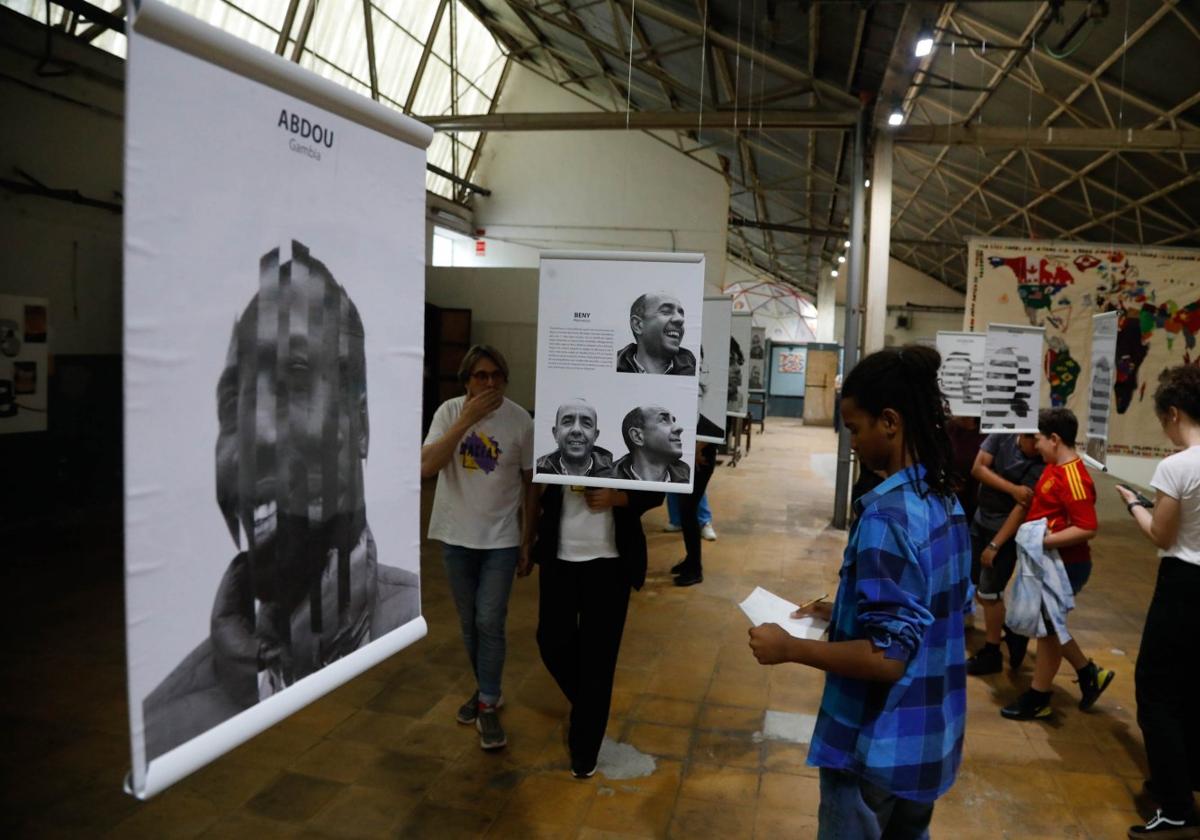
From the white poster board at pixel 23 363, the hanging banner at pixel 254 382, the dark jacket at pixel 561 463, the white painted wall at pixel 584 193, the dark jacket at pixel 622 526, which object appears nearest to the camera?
the hanging banner at pixel 254 382

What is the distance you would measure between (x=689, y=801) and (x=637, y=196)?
12480 mm

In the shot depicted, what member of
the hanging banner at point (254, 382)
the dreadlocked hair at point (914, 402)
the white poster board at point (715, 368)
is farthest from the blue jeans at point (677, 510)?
the hanging banner at point (254, 382)

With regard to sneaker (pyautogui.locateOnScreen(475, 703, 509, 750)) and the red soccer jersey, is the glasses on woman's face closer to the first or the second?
sneaker (pyautogui.locateOnScreen(475, 703, 509, 750))

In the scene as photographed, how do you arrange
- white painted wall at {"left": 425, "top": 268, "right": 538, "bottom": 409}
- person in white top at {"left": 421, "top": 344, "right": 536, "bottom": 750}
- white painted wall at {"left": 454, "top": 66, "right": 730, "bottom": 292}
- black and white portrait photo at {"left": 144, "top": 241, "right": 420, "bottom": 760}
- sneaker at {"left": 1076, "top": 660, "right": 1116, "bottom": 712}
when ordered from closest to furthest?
black and white portrait photo at {"left": 144, "top": 241, "right": 420, "bottom": 760} → person in white top at {"left": 421, "top": 344, "right": 536, "bottom": 750} → sneaker at {"left": 1076, "top": 660, "right": 1116, "bottom": 712} → white painted wall at {"left": 425, "top": 268, "right": 538, "bottom": 409} → white painted wall at {"left": 454, "top": 66, "right": 730, "bottom": 292}

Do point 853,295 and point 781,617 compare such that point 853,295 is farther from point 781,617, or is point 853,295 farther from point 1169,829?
point 781,617

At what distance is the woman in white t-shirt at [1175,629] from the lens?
2.50 m

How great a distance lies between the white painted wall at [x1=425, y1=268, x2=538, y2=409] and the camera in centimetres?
1316

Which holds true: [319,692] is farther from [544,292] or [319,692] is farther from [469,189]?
[469,189]

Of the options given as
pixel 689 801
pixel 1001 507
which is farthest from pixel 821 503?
pixel 689 801

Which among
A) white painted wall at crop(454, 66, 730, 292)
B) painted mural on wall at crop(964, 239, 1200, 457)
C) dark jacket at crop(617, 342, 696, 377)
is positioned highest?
white painted wall at crop(454, 66, 730, 292)

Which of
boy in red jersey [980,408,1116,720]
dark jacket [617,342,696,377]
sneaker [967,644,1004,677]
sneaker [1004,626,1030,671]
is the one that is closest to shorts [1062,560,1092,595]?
boy in red jersey [980,408,1116,720]

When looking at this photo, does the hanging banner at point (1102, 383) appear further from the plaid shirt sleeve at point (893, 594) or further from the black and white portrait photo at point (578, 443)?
the plaid shirt sleeve at point (893, 594)

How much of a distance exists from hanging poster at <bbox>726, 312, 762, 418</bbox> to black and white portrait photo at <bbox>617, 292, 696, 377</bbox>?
12.8 ft

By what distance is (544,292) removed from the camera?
2682 millimetres
